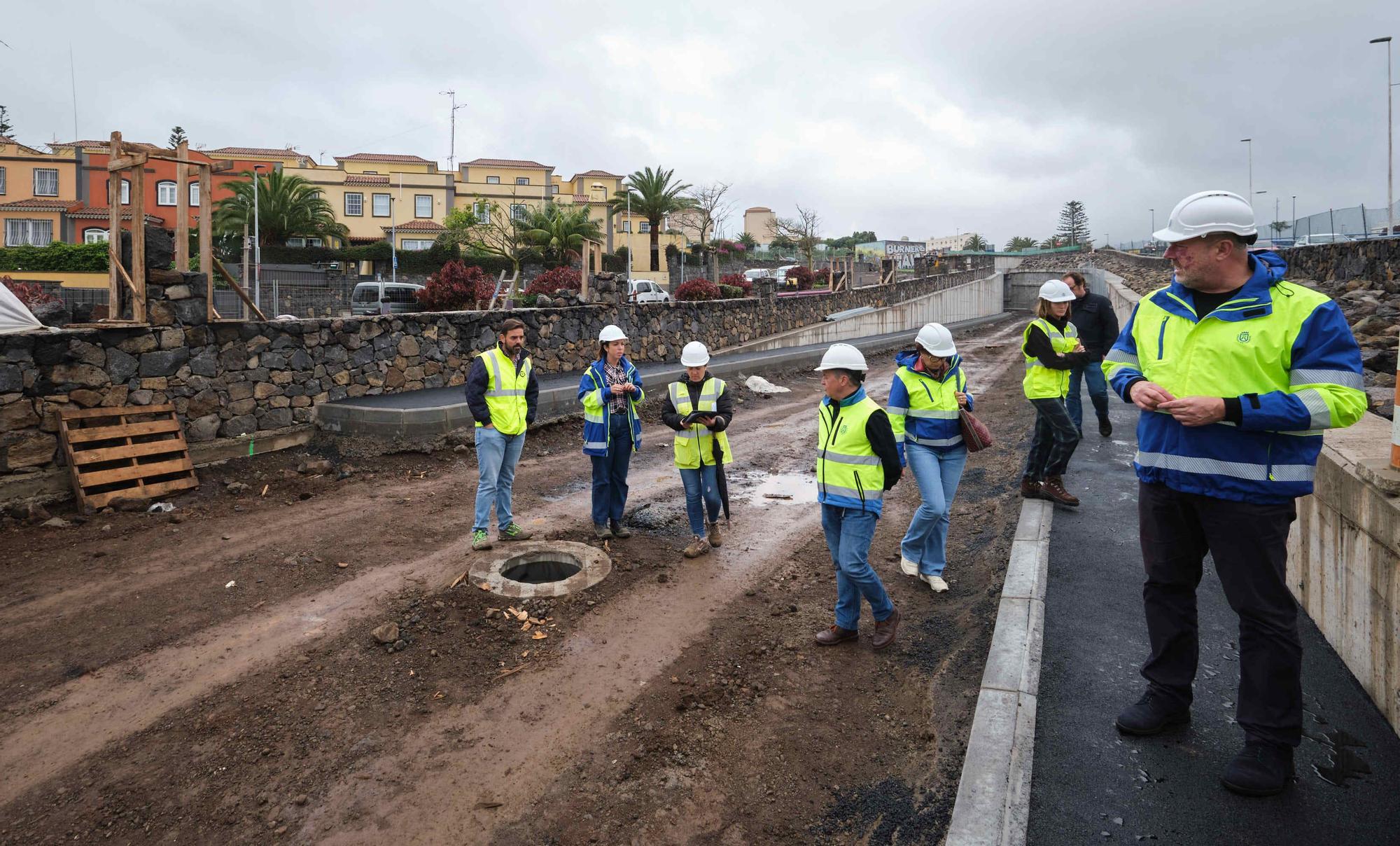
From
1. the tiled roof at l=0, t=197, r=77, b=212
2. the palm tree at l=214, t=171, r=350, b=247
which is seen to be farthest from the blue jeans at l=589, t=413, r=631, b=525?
the tiled roof at l=0, t=197, r=77, b=212

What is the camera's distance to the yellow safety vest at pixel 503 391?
23.3 ft

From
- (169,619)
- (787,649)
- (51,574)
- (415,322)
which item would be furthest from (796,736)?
(415,322)

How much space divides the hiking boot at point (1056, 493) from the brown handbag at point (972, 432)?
5.33 ft

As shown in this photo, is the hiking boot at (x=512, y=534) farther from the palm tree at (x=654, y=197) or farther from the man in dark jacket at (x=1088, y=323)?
the palm tree at (x=654, y=197)

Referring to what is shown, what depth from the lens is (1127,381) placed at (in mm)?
3314

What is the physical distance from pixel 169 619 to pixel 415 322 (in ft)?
26.4

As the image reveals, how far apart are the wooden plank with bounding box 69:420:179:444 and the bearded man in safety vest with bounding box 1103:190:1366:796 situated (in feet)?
32.1

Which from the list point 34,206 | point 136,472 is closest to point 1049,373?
point 136,472

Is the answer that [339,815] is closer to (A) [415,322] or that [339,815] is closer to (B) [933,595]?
(B) [933,595]

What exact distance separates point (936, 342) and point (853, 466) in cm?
138

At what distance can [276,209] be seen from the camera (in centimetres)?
4259

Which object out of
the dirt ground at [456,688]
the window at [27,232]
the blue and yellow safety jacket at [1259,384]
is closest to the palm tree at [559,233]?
the window at [27,232]

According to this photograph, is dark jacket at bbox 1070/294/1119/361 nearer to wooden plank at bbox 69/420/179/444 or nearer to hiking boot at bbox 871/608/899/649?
hiking boot at bbox 871/608/899/649

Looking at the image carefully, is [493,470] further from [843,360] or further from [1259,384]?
[1259,384]
